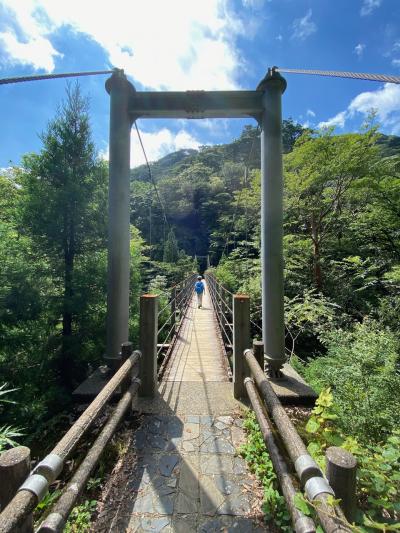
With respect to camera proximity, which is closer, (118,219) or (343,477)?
(343,477)

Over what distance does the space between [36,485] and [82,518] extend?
828 mm

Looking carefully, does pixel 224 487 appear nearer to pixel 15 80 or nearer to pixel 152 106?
pixel 15 80

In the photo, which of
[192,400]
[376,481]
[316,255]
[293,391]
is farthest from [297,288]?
[376,481]

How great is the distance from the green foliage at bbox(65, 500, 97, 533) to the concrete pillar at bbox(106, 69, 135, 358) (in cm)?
131

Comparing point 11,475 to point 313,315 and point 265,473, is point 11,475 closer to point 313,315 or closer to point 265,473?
point 265,473

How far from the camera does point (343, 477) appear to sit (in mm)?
818

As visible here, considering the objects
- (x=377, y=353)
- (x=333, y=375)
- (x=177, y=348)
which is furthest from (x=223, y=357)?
(x=377, y=353)

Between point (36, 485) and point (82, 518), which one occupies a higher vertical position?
point (36, 485)

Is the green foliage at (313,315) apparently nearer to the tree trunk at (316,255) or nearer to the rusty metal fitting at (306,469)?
the tree trunk at (316,255)

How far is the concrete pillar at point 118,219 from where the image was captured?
8.71 ft

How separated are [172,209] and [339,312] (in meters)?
39.2

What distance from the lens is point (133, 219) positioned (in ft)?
126

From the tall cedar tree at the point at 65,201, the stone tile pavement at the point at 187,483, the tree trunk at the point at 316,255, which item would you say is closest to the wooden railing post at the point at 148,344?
the stone tile pavement at the point at 187,483

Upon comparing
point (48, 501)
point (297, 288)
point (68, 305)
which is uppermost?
point (297, 288)
